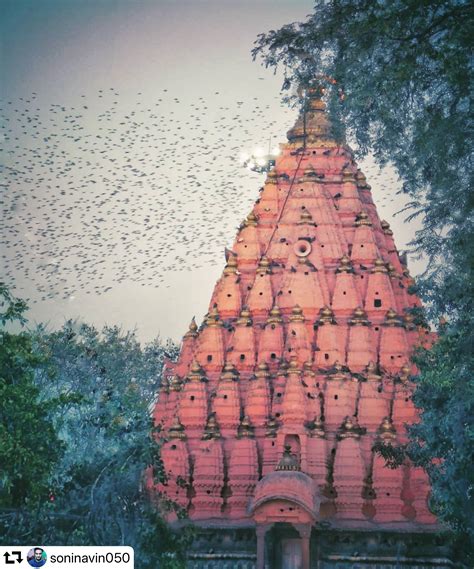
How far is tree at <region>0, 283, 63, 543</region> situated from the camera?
71.3 ft

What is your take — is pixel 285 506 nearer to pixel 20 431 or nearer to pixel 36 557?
pixel 20 431

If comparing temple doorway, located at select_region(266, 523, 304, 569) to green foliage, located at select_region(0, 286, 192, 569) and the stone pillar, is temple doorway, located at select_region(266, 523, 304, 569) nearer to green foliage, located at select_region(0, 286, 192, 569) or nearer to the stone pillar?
the stone pillar

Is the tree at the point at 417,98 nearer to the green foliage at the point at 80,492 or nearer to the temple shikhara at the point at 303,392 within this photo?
the green foliage at the point at 80,492

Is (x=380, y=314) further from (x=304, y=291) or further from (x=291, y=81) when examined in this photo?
(x=291, y=81)

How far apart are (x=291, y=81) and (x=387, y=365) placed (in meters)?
14.0

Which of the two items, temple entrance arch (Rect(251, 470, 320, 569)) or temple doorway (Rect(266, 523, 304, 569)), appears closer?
temple entrance arch (Rect(251, 470, 320, 569))

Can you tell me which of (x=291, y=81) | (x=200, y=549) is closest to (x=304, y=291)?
(x=200, y=549)

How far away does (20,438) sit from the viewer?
22172mm
